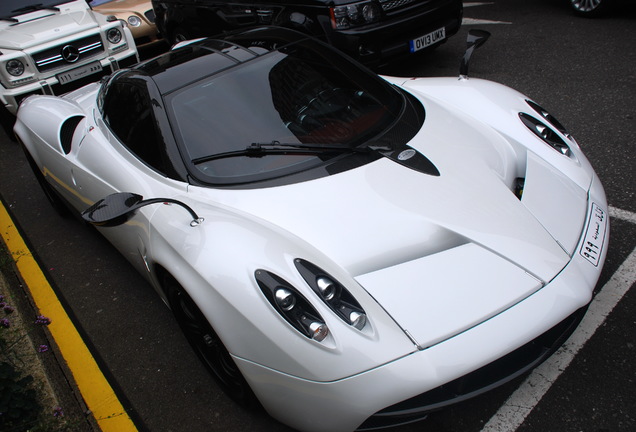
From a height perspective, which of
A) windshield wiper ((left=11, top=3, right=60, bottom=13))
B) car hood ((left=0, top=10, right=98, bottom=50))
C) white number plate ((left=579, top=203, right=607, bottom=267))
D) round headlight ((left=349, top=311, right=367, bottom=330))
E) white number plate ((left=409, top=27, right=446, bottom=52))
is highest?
windshield wiper ((left=11, top=3, right=60, bottom=13))

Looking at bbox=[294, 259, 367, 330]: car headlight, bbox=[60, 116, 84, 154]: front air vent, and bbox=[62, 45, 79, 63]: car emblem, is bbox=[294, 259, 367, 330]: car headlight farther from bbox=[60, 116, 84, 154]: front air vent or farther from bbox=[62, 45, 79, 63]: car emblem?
bbox=[62, 45, 79, 63]: car emblem

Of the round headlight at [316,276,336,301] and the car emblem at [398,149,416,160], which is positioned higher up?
the car emblem at [398,149,416,160]

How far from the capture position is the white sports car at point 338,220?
5.87 ft

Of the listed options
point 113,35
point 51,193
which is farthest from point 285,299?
point 113,35

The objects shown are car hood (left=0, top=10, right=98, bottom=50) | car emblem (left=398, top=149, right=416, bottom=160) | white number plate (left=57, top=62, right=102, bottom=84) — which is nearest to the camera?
car emblem (left=398, top=149, right=416, bottom=160)

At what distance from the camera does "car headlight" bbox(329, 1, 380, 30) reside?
4.79 metres

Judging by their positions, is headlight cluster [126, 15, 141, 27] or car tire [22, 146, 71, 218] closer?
car tire [22, 146, 71, 218]

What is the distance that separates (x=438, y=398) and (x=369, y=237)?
640 millimetres

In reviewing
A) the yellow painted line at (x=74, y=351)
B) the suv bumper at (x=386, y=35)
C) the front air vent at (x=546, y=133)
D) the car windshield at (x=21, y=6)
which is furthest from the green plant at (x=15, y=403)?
the car windshield at (x=21, y=6)

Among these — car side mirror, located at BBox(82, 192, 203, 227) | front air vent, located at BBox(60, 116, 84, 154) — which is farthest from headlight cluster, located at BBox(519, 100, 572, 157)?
front air vent, located at BBox(60, 116, 84, 154)

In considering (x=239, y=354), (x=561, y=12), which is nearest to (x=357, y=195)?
(x=239, y=354)

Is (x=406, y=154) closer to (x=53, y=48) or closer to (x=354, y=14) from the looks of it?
(x=354, y=14)

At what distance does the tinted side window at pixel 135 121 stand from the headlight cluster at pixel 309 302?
3.22 ft

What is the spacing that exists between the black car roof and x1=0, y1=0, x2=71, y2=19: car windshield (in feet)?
12.3
